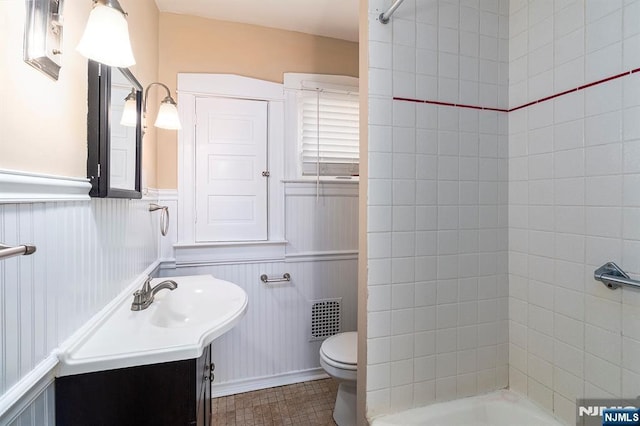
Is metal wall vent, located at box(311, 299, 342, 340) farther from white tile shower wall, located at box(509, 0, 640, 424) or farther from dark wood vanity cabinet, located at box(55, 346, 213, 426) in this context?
dark wood vanity cabinet, located at box(55, 346, 213, 426)

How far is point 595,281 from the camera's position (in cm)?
108

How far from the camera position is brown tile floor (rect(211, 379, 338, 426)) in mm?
1802

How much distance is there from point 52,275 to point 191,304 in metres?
0.68

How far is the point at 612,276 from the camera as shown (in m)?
1.00

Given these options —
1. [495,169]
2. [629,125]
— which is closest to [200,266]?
[495,169]

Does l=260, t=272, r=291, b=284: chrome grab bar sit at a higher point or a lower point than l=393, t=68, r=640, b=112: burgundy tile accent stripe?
lower

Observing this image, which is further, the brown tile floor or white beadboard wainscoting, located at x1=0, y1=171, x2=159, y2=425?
the brown tile floor

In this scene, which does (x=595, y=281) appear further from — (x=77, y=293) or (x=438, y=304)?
(x=77, y=293)

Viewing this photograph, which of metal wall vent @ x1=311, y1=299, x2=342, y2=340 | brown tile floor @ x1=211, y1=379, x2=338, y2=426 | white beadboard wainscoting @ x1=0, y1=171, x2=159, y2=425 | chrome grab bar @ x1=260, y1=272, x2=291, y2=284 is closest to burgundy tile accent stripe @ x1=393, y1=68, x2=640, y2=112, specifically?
white beadboard wainscoting @ x1=0, y1=171, x2=159, y2=425

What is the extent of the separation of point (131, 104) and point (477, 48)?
1.49m

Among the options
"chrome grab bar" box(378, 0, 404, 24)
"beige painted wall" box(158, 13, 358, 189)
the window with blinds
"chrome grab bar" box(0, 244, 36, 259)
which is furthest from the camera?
Answer: the window with blinds

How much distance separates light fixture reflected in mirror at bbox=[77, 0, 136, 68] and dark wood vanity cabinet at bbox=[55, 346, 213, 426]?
2.75ft

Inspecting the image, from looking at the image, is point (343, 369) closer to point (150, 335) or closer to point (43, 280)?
point (150, 335)

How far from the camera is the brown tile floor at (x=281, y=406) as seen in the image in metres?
1.80
